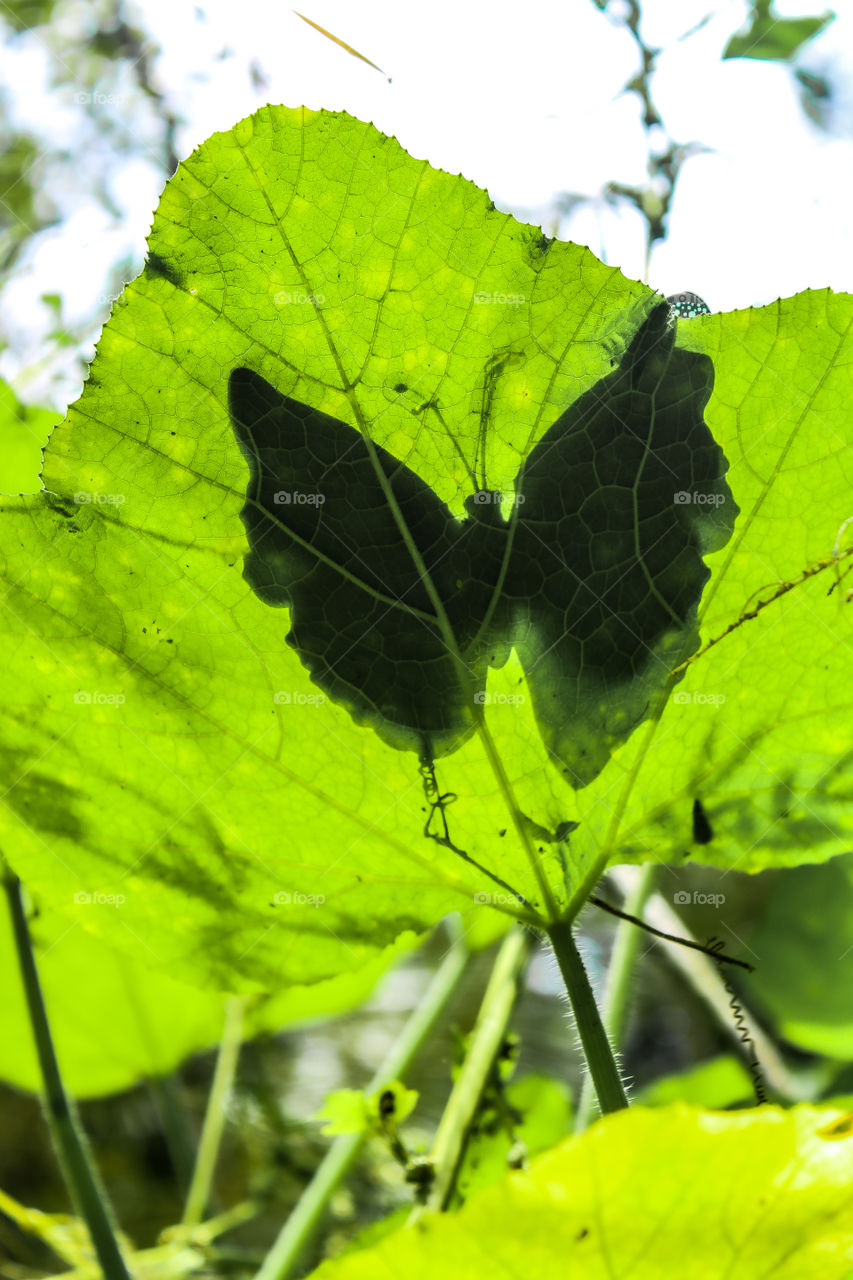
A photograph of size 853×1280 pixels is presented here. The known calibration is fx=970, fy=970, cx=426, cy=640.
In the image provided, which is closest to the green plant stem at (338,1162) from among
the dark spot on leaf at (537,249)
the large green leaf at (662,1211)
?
the large green leaf at (662,1211)

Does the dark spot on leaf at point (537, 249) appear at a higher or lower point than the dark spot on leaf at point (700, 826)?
higher

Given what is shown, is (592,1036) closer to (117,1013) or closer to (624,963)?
(624,963)

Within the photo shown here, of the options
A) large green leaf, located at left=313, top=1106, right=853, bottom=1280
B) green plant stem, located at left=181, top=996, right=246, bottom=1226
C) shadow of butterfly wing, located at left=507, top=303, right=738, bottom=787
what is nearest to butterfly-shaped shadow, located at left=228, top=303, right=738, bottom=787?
shadow of butterfly wing, located at left=507, top=303, right=738, bottom=787

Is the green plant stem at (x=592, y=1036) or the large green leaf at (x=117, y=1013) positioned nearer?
the green plant stem at (x=592, y=1036)

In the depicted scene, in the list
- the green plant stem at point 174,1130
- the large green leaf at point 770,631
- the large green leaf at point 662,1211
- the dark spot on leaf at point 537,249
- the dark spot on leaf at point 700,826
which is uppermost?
the dark spot on leaf at point 537,249

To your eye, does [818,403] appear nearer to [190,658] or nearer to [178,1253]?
[190,658]

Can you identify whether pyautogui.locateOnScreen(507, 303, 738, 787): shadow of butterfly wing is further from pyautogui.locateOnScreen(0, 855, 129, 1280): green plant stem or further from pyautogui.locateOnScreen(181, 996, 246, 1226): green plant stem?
pyautogui.locateOnScreen(181, 996, 246, 1226): green plant stem

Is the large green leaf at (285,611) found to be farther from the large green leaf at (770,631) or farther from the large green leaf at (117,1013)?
the large green leaf at (117,1013)
